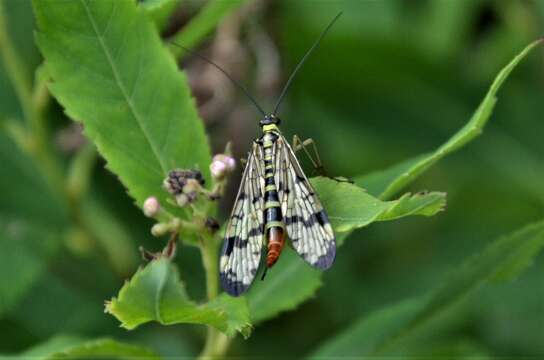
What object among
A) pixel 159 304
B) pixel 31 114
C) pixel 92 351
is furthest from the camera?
pixel 31 114

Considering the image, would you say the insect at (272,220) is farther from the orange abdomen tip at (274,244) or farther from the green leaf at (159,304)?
the green leaf at (159,304)

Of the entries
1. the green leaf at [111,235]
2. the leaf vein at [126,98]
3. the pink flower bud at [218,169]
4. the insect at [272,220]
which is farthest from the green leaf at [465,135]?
the green leaf at [111,235]

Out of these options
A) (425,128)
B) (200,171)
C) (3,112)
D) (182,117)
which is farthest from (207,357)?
(425,128)

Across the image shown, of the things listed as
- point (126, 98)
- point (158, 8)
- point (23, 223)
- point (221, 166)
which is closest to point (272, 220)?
point (221, 166)

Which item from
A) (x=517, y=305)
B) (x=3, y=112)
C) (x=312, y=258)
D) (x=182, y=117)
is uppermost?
(x=3, y=112)

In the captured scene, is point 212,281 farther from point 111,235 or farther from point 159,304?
point 111,235

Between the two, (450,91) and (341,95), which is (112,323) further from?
(450,91)
